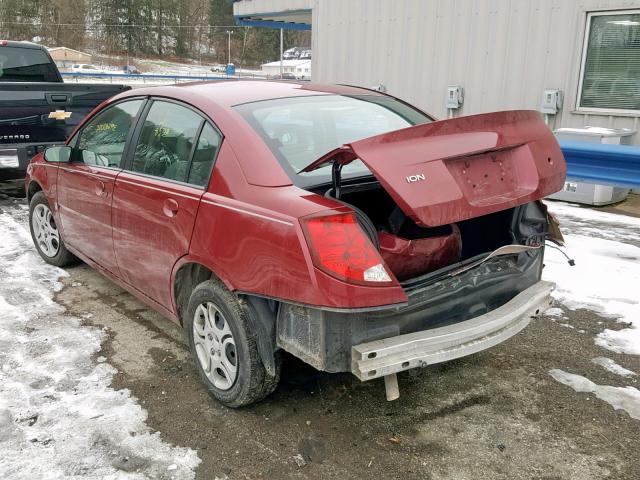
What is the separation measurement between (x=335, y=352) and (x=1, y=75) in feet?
27.7

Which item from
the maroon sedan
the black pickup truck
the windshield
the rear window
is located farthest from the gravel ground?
the rear window

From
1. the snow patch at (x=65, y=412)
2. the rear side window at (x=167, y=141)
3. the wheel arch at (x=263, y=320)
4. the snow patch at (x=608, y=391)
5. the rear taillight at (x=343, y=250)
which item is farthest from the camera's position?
the rear side window at (x=167, y=141)

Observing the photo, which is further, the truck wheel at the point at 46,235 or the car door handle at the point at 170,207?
the truck wheel at the point at 46,235

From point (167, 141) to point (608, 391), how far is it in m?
2.90

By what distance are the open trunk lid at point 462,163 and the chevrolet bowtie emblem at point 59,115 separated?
5751 millimetres

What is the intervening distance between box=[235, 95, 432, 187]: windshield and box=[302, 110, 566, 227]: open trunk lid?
9.5 inches

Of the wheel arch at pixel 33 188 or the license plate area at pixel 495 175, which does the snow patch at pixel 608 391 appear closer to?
the license plate area at pixel 495 175

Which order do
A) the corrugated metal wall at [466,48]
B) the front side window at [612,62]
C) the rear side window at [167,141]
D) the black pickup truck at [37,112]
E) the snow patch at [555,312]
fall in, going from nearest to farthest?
the rear side window at [167,141], the snow patch at [555,312], the black pickup truck at [37,112], the front side window at [612,62], the corrugated metal wall at [466,48]

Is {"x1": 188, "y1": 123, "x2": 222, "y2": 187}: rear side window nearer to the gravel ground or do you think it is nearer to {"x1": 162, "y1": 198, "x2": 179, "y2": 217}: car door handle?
{"x1": 162, "y1": 198, "x2": 179, "y2": 217}: car door handle

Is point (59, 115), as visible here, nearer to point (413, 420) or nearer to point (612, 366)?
point (413, 420)

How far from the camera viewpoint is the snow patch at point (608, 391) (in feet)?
10.5

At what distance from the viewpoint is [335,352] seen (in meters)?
2.59

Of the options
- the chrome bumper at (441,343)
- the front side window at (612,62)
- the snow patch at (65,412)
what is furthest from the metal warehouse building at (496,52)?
the snow patch at (65,412)

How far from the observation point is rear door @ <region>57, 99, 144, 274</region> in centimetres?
404
